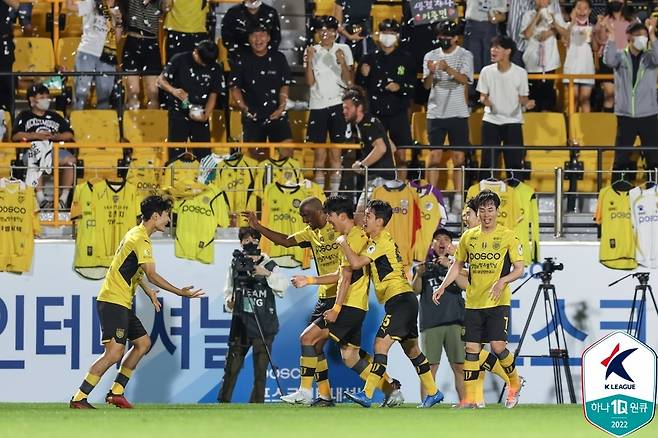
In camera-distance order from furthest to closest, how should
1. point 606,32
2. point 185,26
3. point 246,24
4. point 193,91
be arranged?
1. point 606,32
2. point 185,26
3. point 246,24
4. point 193,91

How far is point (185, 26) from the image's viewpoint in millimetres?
20578

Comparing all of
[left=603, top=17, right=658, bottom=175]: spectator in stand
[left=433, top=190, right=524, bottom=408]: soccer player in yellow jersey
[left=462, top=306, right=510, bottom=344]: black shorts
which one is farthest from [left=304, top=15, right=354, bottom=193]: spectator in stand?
[left=462, top=306, right=510, bottom=344]: black shorts

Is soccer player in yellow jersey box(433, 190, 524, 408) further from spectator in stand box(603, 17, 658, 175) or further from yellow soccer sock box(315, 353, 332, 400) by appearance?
spectator in stand box(603, 17, 658, 175)

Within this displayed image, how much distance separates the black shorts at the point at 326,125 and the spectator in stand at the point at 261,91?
29cm

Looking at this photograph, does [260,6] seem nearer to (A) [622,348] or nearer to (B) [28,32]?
(B) [28,32]

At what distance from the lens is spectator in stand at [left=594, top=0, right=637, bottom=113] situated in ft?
68.0

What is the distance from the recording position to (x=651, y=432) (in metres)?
12.1

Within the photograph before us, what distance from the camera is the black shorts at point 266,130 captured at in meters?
19.4

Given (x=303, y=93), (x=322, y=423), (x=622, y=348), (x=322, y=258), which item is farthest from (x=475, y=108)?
(x=622, y=348)

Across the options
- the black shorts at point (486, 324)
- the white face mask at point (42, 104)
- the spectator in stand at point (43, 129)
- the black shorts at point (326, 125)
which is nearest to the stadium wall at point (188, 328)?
the spectator in stand at point (43, 129)

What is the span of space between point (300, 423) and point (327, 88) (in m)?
7.72

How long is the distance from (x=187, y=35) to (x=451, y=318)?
5.17 metres

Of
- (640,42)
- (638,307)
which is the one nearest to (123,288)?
(638,307)

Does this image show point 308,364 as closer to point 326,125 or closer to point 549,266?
point 549,266
